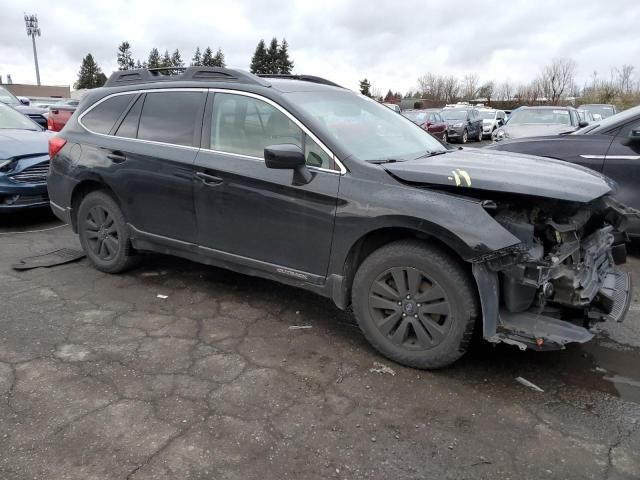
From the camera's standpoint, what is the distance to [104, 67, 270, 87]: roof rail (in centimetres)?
395

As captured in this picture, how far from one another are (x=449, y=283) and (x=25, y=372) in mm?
2597

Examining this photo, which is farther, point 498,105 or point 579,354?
point 498,105

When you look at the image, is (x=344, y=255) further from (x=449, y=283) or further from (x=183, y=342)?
(x=183, y=342)

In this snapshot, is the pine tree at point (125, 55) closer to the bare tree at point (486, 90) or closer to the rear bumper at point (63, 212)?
the bare tree at point (486, 90)

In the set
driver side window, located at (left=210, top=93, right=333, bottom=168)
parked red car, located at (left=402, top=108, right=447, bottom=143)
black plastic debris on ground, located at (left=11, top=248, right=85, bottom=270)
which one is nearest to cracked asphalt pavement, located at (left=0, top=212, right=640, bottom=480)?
black plastic debris on ground, located at (left=11, top=248, right=85, bottom=270)

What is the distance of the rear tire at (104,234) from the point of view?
4.60 meters

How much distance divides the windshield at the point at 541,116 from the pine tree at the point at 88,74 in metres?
77.0

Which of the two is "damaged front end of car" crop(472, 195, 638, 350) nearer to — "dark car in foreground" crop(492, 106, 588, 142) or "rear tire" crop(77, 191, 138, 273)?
"rear tire" crop(77, 191, 138, 273)

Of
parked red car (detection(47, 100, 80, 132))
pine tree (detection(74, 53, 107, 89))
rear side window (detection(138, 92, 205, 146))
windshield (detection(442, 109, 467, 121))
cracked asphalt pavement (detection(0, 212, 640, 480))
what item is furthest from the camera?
pine tree (detection(74, 53, 107, 89))

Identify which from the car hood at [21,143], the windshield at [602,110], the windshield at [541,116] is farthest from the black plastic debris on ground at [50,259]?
the windshield at [602,110]

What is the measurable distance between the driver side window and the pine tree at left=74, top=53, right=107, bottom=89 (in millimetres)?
83227

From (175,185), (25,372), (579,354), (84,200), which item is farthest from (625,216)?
(84,200)

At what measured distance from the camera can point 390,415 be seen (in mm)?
2783

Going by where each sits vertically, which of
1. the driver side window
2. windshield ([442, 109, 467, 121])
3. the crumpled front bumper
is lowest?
the crumpled front bumper
